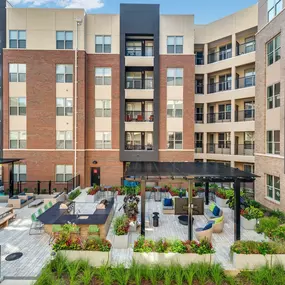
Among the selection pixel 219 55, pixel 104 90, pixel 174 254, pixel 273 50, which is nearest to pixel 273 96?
pixel 273 50

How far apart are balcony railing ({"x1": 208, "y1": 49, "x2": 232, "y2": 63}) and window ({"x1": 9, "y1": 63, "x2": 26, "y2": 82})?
2163cm

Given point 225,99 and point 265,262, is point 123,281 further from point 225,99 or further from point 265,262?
point 225,99

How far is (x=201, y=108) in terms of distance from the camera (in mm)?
25156

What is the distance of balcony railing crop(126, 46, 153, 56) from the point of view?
21.2 m

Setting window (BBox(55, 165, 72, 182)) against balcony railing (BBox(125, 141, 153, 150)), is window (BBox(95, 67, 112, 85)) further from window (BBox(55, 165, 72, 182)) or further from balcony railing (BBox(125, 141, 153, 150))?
window (BBox(55, 165, 72, 182))

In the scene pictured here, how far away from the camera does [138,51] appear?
69.5 ft

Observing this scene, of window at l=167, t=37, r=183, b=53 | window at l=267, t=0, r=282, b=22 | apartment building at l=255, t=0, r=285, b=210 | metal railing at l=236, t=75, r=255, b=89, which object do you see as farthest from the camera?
metal railing at l=236, t=75, r=255, b=89

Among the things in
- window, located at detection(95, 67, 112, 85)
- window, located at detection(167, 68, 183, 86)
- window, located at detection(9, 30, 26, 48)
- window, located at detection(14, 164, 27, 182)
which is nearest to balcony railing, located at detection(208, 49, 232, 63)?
window, located at detection(167, 68, 183, 86)

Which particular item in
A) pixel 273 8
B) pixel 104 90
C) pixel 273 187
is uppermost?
pixel 273 8

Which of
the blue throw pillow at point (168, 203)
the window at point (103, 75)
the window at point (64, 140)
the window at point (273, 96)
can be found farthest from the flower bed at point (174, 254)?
the window at point (103, 75)

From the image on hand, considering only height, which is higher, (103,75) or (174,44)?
(174,44)

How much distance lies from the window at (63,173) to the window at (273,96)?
19.3 m

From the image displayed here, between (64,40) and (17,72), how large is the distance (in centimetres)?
595

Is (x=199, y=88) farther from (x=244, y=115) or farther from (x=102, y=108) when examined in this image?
(x=102, y=108)
